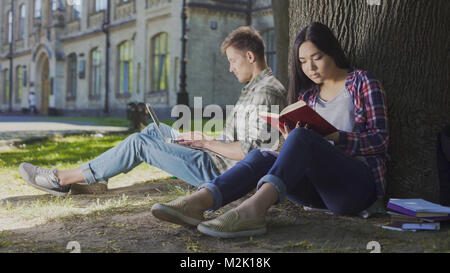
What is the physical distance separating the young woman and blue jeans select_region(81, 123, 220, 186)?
694 mm

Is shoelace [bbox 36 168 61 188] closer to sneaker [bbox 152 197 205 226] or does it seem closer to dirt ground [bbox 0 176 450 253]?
dirt ground [bbox 0 176 450 253]

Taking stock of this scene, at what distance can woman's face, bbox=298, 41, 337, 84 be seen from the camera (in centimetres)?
329

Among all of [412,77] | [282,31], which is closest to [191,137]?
[412,77]

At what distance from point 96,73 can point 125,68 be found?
305cm

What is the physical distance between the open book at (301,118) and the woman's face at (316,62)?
47cm

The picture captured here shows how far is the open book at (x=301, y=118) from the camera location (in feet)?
9.19

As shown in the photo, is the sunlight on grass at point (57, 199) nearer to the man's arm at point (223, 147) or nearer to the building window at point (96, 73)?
the man's arm at point (223, 147)

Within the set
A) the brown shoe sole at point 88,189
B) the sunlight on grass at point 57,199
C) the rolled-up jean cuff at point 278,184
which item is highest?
the rolled-up jean cuff at point 278,184

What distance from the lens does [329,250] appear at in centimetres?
255

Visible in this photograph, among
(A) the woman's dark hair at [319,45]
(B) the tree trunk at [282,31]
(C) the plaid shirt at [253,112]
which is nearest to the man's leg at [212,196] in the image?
(C) the plaid shirt at [253,112]

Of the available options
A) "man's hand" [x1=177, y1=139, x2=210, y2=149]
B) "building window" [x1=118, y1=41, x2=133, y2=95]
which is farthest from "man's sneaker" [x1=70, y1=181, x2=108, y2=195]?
"building window" [x1=118, y1=41, x2=133, y2=95]

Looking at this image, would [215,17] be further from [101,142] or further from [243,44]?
[243,44]

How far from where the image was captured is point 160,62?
2225 centimetres
